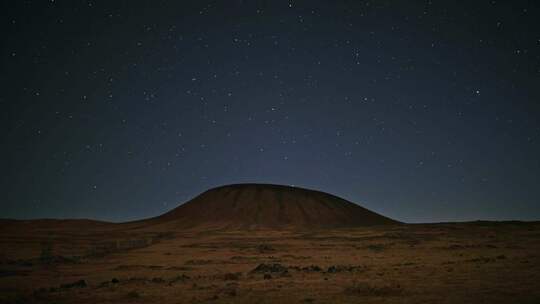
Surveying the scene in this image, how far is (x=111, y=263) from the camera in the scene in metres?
31.7

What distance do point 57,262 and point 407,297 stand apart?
25394mm

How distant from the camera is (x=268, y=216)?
125 meters

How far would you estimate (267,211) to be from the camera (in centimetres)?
12988

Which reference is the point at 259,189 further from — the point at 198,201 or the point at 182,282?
the point at 182,282

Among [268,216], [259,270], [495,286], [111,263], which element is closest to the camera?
[495,286]

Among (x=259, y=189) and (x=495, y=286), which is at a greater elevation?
(x=259, y=189)

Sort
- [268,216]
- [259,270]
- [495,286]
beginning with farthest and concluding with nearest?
[268,216]
[259,270]
[495,286]

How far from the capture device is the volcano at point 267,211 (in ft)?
388

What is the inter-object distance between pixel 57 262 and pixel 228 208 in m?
100

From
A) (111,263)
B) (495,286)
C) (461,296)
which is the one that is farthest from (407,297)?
(111,263)

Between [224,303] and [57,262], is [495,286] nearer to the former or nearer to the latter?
[224,303]

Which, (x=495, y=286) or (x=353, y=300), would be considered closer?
(x=353, y=300)

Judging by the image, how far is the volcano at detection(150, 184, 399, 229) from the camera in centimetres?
11819

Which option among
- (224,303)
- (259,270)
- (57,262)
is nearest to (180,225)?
(57,262)
